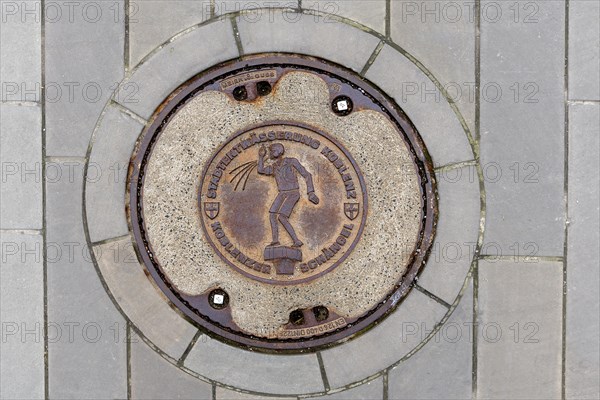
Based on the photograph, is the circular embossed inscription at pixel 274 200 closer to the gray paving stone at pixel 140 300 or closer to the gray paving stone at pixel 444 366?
the gray paving stone at pixel 140 300

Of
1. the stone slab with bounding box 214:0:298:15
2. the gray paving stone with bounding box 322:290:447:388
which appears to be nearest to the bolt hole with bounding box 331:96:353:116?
the stone slab with bounding box 214:0:298:15

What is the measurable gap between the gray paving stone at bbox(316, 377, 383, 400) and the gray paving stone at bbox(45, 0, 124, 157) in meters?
2.19

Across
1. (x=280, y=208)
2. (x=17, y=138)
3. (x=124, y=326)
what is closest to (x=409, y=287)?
→ (x=280, y=208)

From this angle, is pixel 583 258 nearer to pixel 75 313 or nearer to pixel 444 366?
pixel 444 366

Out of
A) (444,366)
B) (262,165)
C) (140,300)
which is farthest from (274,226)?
(444,366)

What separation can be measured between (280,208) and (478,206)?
1.23 meters

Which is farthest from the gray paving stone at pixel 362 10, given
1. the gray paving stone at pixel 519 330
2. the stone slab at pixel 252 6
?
the gray paving stone at pixel 519 330

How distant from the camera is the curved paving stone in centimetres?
392

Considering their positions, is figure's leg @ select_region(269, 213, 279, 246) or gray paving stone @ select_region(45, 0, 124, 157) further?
gray paving stone @ select_region(45, 0, 124, 157)

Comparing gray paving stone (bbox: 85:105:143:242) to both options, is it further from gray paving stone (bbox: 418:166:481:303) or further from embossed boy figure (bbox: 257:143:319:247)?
gray paving stone (bbox: 418:166:481:303)

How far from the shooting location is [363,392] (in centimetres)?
391

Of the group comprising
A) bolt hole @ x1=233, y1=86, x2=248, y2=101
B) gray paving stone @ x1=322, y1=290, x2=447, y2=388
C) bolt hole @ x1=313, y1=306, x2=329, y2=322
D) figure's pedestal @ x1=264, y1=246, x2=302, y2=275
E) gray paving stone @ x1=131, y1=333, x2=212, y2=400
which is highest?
bolt hole @ x1=233, y1=86, x2=248, y2=101

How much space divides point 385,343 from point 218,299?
1062 millimetres

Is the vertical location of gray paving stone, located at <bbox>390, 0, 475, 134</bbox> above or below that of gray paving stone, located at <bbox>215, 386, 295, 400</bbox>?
above
